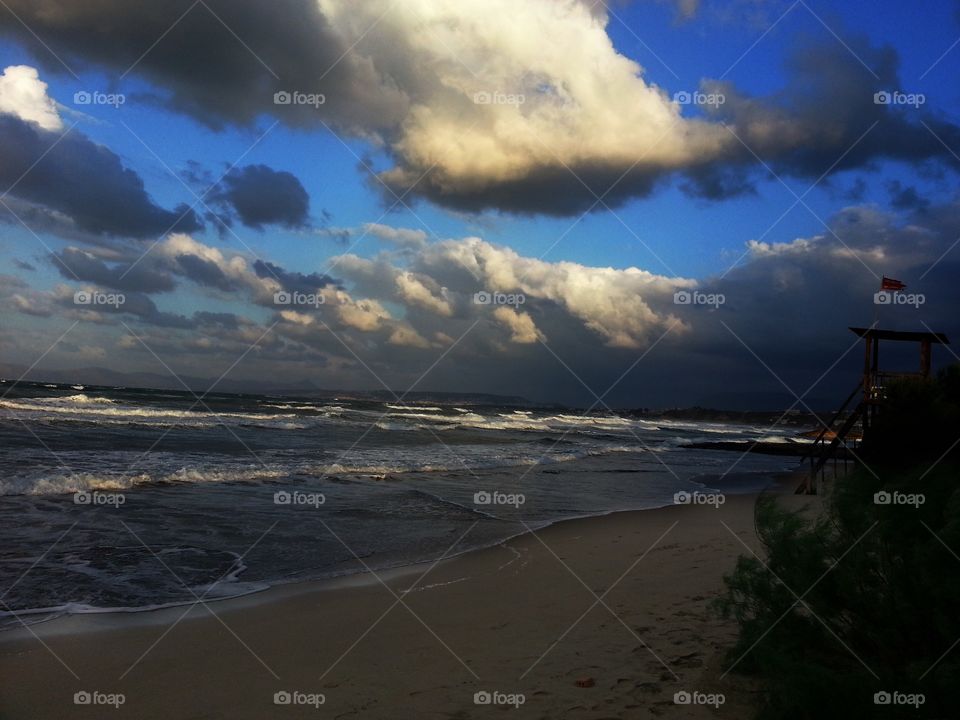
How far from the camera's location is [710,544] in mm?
10836

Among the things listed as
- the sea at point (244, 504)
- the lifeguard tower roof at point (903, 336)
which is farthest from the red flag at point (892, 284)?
the sea at point (244, 504)

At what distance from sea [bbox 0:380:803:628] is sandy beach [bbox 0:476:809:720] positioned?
968 mm

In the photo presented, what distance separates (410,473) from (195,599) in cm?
1303

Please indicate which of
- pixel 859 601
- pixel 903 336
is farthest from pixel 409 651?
pixel 903 336

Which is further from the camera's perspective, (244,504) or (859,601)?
(244,504)

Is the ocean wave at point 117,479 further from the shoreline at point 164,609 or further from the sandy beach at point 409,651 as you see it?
the sandy beach at point 409,651

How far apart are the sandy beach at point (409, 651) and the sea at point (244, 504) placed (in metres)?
0.97

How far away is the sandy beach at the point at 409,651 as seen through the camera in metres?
4.60

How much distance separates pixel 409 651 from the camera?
581 cm

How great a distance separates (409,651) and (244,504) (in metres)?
8.68

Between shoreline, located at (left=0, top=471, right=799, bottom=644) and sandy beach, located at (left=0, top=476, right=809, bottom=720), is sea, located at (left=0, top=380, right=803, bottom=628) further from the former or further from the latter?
sandy beach, located at (left=0, top=476, right=809, bottom=720)

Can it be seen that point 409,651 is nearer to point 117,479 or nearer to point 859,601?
point 859,601

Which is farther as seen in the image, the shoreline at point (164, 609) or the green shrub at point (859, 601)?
the shoreline at point (164, 609)

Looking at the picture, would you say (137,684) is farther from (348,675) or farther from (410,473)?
(410,473)
